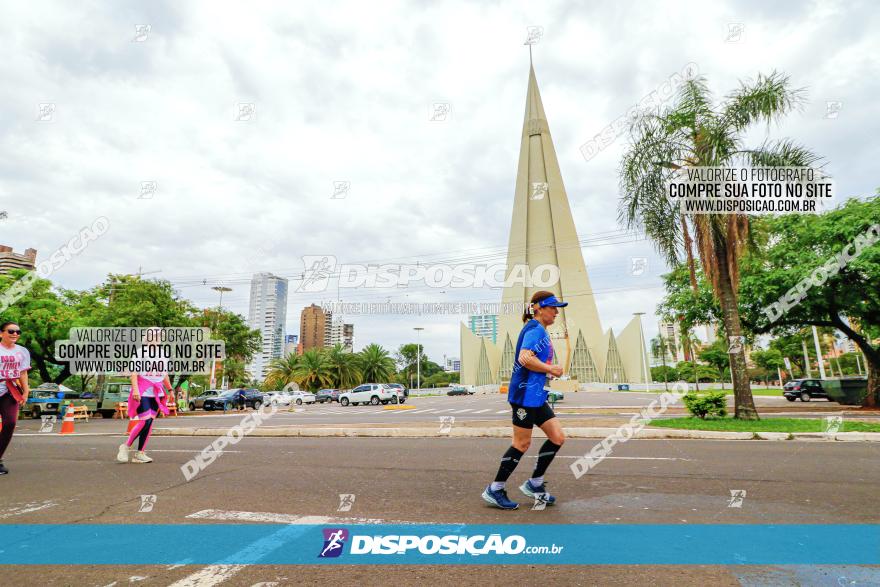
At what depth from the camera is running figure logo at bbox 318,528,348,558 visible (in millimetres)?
3045

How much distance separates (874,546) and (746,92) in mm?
12450

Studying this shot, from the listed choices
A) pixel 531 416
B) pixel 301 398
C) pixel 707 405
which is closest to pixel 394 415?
pixel 707 405


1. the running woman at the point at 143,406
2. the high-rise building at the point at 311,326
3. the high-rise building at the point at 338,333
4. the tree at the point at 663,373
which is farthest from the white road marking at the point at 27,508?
the high-rise building at the point at 338,333

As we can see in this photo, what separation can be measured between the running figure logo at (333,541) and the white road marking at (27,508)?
9.25ft

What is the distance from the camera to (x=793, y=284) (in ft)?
58.5

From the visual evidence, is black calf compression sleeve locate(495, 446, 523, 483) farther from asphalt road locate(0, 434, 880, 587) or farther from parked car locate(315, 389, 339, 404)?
parked car locate(315, 389, 339, 404)

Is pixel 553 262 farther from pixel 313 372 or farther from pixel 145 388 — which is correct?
pixel 145 388

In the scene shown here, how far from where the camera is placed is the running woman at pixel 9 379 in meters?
5.95

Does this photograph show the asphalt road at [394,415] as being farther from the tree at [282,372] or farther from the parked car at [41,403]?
the tree at [282,372]

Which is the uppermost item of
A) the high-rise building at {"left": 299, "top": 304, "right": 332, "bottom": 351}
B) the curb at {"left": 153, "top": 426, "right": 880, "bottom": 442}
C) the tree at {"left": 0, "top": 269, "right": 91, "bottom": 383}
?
the high-rise building at {"left": 299, "top": 304, "right": 332, "bottom": 351}

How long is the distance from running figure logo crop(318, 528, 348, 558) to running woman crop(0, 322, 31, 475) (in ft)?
16.5

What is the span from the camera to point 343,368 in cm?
6378

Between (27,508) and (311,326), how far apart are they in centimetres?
11373

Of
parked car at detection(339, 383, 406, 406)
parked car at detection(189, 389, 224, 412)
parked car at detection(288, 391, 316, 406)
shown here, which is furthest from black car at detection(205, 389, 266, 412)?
parked car at detection(339, 383, 406, 406)
